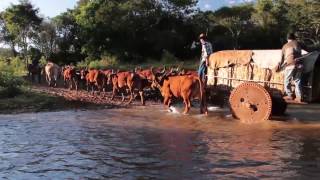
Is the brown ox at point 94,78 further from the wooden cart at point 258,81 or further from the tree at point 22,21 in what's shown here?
the tree at point 22,21

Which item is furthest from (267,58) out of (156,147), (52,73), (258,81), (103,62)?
(103,62)

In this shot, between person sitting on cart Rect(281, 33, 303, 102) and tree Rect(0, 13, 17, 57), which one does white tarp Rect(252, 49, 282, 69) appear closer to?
person sitting on cart Rect(281, 33, 303, 102)

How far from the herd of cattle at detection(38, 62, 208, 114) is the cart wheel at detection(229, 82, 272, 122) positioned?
1.53 m

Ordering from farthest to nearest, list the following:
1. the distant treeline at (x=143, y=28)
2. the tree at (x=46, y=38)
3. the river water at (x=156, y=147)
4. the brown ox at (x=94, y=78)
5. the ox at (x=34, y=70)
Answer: the tree at (x=46, y=38) → the distant treeline at (x=143, y=28) → the ox at (x=34, y=70) → the brown ox at (x=94, y=78) → the river water at (x=156, y=147)

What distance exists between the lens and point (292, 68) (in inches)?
Result: 576

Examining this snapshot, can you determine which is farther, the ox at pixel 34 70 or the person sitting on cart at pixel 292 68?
the ox at pixel 34 70

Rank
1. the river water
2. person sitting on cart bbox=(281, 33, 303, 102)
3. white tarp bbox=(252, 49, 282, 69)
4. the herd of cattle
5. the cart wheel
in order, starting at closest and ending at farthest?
the river water → person sitting on cart bbox=(281, 33, 303, 102) → the cart wheel → white tarp bbox=(252, 49, 282, 69) → the herd of cattle

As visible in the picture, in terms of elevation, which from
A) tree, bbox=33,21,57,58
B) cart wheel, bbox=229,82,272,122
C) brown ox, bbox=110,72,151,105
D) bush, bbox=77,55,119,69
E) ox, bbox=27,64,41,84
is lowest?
cart wheel, bbox=229,82,272,122

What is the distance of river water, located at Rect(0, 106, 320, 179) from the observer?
394 inches

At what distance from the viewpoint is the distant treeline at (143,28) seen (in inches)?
1676

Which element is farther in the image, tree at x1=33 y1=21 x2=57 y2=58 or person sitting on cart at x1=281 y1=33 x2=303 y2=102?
tree at x1=33 y1=21 x2=57 y2=58

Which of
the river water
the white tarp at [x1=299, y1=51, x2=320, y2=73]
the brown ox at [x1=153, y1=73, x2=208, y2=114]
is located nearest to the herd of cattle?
the brown ox at [x1=153, y1=73, x2=208, y2=114]

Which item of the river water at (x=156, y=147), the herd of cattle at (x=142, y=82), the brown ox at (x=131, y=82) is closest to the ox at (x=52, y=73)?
the herd of cattle at (x=142, y=82)

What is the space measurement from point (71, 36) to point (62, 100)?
83.0ft
